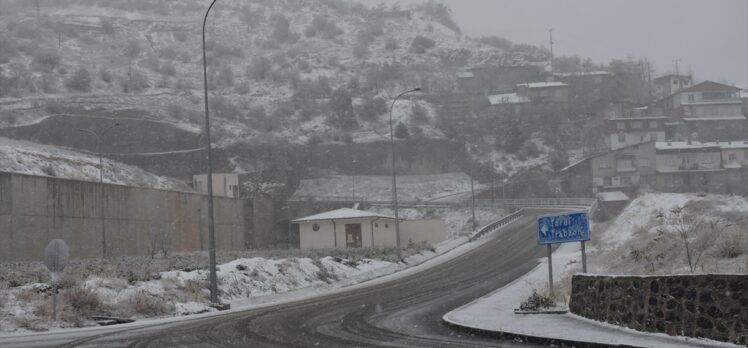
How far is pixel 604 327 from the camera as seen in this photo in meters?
14.1

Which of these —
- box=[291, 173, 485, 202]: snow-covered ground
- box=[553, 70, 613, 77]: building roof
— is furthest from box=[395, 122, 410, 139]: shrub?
box=[553, 70, 613, 77]: building roof

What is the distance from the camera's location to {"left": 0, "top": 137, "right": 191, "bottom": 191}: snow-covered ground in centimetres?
7081

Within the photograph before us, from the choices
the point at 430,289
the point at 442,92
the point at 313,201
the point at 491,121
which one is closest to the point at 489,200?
the point at 313,201

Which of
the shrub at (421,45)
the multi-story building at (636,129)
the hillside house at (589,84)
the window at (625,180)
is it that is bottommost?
the window at (625,180)

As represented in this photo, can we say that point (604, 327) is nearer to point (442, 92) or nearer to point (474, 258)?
point (474, 258)

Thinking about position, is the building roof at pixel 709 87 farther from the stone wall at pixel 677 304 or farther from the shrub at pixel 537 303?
the stone wall at pixel 677 304

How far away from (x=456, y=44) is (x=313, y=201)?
108 metres

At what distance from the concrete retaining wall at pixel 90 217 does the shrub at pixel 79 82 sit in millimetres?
72011

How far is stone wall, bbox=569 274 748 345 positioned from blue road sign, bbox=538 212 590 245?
1.92 metres

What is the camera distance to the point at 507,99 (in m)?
141

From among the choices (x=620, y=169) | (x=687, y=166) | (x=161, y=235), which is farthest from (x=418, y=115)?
(x=161, y=235)

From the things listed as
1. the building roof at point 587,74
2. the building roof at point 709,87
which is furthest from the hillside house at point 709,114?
the building roof at point 587,74

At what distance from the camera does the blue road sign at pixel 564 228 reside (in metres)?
17.3

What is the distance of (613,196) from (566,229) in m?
82.4
